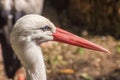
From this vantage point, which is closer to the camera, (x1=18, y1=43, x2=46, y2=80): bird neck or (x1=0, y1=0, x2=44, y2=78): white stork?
(x1=18, y1=43, x2=46, y2=80): bird neck

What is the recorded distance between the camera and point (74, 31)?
23.2 ft

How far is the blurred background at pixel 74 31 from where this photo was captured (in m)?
5.17

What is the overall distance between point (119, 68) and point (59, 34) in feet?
9.08

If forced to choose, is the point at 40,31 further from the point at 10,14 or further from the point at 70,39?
the point at 10,14

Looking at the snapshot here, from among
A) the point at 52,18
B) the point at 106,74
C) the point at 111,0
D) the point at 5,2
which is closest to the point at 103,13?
the point at 111,0

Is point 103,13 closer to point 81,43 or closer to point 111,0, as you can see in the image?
point 111,0

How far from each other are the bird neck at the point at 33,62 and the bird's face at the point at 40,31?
0.06 metres

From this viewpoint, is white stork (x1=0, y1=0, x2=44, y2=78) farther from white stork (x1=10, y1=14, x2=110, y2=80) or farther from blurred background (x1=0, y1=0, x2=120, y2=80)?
white stork (x1=10, y1=14, x2=110, y2=80)

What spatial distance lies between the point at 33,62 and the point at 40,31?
22 cm

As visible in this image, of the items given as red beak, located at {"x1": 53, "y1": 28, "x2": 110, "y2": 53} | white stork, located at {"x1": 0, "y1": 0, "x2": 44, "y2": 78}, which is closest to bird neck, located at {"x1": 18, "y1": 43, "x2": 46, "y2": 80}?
red beak, located at {"x1": 53, "y1": 28, "x2": 110, "y2": 53}

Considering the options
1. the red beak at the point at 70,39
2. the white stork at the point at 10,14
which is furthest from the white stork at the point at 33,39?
the white stork at the point at 10,14

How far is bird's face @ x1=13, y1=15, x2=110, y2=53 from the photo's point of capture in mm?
3289

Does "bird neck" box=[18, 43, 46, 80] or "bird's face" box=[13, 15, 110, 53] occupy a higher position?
"bird's face" box=[13, 15, 110, 53]

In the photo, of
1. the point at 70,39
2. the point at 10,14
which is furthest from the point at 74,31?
the point at 70,39
